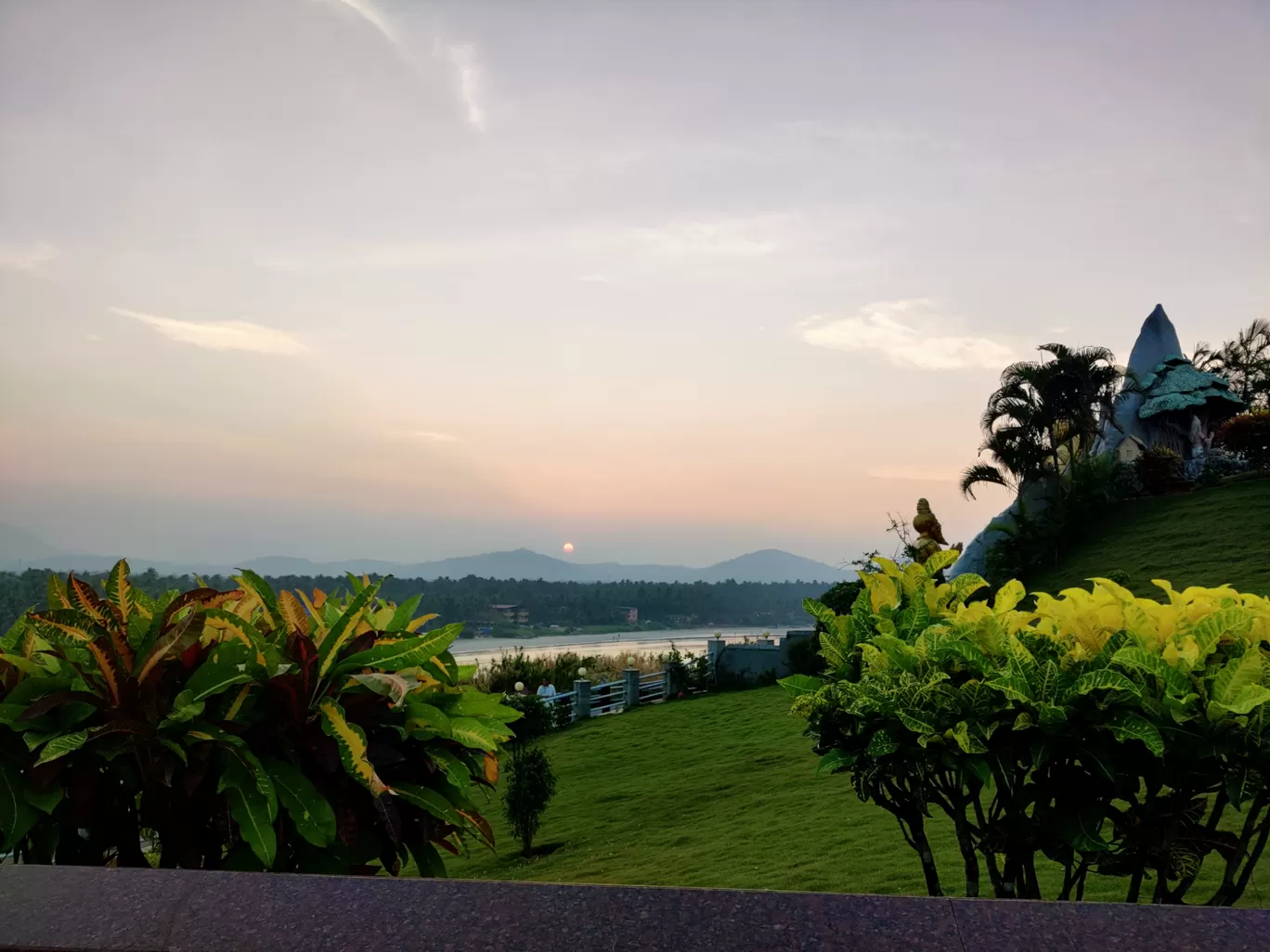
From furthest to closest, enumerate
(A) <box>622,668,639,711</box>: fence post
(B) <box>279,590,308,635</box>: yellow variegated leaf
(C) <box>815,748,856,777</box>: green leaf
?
(A) <box>622,668,639,711</box>: fence post < (C) <box>815,748,856,777</box>: green leaf < (B) <box>279,590,308,635</box>: yellow variegated leaf

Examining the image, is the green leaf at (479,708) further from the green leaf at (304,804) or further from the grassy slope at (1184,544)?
the grassy slope at (1184,544)

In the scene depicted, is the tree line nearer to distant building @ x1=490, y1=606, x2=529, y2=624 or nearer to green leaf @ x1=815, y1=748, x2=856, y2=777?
distant building @ x1=490, y1=606, x2=529, y2=624

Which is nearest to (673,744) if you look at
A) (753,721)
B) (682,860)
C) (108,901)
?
(753,721)

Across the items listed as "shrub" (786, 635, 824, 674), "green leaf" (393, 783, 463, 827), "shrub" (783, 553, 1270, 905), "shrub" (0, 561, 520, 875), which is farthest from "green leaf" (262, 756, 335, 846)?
"shrub" (786, 635, 824, 674)

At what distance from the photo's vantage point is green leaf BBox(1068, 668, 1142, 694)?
2207 mm

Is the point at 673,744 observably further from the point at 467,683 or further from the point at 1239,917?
the point at 1239,917

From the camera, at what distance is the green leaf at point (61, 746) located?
1.86m

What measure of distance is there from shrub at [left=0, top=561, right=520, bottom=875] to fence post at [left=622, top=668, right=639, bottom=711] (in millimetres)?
18491

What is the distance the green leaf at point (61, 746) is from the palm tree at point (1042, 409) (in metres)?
23.3

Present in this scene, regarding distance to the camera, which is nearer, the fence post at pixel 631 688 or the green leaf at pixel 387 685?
the green leaf at pixel 387 685

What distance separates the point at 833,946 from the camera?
146 centimetres

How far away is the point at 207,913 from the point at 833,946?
1.15m

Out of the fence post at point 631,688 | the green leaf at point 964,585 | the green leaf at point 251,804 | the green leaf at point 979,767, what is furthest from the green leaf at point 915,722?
the fence post at point 631,688

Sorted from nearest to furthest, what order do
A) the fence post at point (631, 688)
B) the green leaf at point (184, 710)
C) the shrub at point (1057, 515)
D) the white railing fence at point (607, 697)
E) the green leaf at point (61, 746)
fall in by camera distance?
the green leaf at point (61, 746) < the green leaf at point (184, 710) < the white railing fence at point (607, 697) < the fence post at point (631, 688) < the shrub at point (1057, 515)
